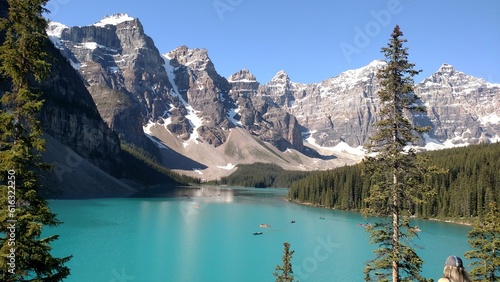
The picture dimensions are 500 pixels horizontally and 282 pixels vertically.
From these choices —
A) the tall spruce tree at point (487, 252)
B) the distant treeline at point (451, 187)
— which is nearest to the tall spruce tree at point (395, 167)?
the tall spruce tree at point (487, 252)

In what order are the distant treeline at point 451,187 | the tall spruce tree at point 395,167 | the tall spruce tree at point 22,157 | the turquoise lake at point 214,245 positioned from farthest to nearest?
the distant treeline at point 451,187
the turquoise lake at point 214,245
the tall spruce tree at point 395,167
the tall spruce tree at point 22,157

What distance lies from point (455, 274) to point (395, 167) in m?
12.4

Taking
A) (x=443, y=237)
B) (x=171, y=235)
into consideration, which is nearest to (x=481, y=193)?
(x=443, y=237)

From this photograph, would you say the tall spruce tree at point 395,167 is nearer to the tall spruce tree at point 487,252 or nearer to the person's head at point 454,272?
the tall spruce tree at point 487,252

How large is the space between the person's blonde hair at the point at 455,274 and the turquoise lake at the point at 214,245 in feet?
101

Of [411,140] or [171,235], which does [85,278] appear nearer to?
[171,235]

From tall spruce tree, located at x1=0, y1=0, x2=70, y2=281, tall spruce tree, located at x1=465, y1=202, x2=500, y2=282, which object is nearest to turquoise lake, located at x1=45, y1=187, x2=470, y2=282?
tall spruce tree, located at x1=465, y1=202, x2=500, y2=282

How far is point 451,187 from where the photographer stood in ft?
368

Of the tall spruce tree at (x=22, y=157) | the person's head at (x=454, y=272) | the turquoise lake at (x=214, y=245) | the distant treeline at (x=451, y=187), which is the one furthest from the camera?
the distant treeline at (x=451, y=187)

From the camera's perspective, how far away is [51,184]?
128250 mm

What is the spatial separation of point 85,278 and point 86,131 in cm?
17126

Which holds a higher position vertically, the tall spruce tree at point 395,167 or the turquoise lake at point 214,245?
the tall spruce tree at point 395,167

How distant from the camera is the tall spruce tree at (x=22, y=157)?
1194 centimetres

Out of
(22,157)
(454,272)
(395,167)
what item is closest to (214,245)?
(395,167)
